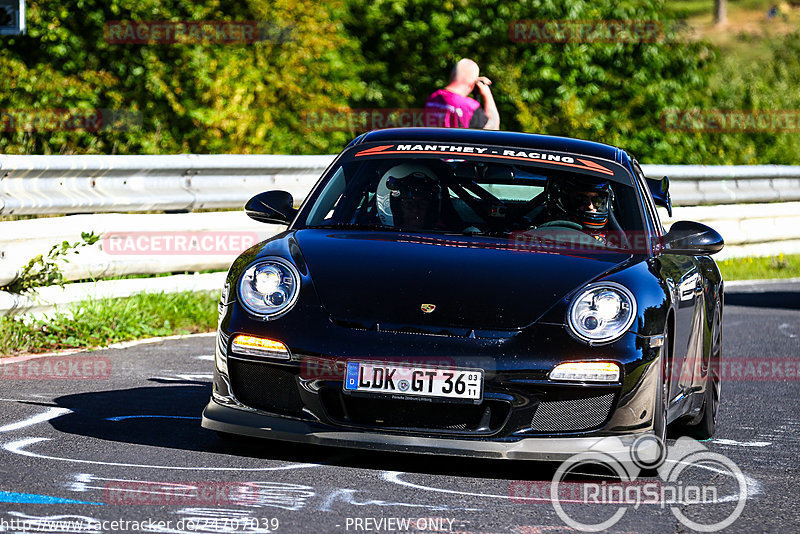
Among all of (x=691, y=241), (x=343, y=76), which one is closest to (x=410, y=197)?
(x=691, y=241)

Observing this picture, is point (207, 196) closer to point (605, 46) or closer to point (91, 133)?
point (91, 133)

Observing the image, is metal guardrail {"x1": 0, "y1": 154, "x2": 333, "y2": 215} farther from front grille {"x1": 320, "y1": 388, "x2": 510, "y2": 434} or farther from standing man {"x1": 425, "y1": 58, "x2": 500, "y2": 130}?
front grille {"x1": 320, "y1": 388, "x2": 510, "y2": 434}

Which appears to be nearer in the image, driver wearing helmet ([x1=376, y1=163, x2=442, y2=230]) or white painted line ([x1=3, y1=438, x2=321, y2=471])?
white painted line ([x1=3, y1=438, x2=321, y2=471])

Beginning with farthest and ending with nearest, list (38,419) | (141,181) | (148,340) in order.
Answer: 1. (141,181)
2. (148,340)
3. (38,419)

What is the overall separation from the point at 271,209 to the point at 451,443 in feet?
5.61

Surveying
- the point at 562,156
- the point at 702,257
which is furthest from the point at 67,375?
the point at 702,257

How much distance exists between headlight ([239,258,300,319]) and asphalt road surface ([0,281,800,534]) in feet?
1.90

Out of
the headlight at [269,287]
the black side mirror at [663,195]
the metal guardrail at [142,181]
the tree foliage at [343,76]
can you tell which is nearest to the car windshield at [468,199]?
the headlight at [269,287]

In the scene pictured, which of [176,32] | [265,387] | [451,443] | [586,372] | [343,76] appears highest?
[176,32]

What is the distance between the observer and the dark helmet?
6.20 meters

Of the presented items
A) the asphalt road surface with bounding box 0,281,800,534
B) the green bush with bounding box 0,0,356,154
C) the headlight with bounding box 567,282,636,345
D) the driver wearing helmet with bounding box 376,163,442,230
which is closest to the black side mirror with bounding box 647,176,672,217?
the asphalt road surface with bounding box 0,281,800,534

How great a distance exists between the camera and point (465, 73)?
1102cm

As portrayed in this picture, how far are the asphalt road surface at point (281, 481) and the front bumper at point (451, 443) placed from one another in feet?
0.40

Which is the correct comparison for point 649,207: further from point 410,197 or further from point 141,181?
point 141,181
